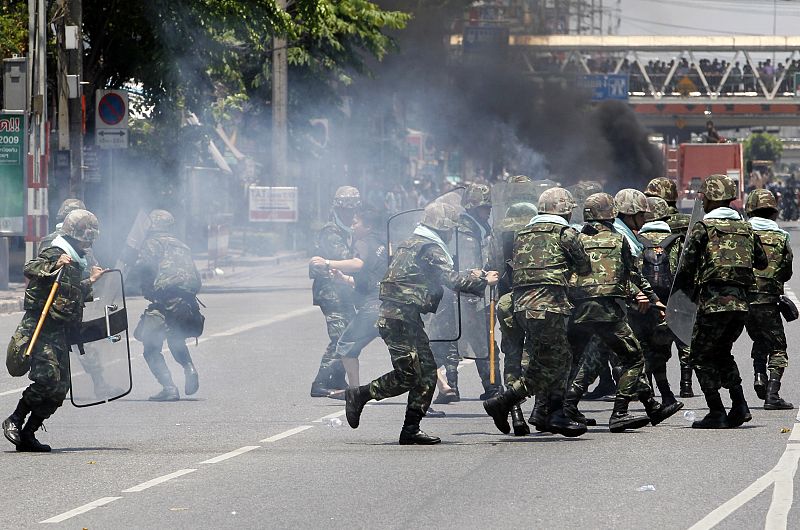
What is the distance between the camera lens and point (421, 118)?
59656 mm

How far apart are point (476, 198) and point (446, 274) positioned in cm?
247

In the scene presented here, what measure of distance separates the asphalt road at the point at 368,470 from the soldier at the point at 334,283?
0.85 feet

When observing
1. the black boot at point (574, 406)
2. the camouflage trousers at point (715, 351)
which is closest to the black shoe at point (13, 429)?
the black boot at point (574, 406)

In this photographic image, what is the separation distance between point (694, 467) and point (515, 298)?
1783 mm

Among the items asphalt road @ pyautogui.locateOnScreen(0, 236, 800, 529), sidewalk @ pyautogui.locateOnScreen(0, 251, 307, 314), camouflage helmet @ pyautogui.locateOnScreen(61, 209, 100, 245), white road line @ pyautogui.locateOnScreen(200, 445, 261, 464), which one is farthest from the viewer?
sidewalk @ pyautogui.locateOnScreen(0, 251, 307, 314)

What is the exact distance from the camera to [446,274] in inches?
397

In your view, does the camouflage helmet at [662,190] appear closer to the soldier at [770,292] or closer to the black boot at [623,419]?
the soldier at [770,292]

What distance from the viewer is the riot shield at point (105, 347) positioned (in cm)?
1043

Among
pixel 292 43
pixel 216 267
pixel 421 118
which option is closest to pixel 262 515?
pixel 216 267

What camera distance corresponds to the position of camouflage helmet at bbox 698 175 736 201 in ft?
34.4

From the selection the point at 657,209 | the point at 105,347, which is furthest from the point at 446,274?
the point at 657,209

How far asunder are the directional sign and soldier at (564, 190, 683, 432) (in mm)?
16130

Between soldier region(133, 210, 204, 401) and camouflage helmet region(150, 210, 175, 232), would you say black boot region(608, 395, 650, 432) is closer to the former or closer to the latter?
soldier region(133, 210, 204, 401)

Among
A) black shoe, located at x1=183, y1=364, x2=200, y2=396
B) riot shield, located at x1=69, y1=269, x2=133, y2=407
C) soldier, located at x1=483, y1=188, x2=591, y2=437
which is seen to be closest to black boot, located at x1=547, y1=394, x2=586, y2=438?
soldier, located at x1=483, y1=188, x2=591, y2=437
